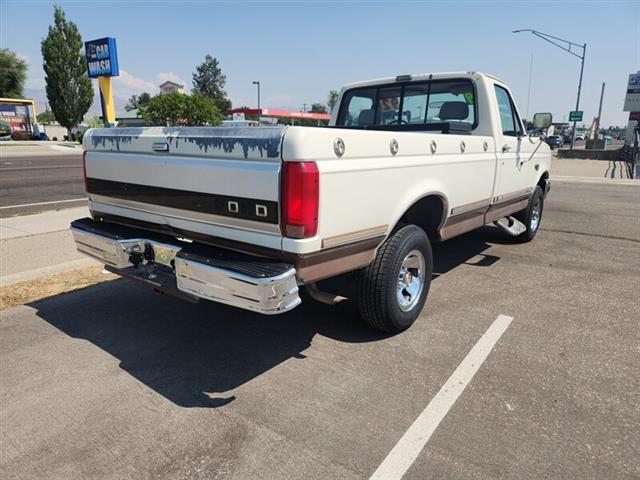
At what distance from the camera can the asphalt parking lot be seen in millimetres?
2430

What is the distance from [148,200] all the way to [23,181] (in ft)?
41.5

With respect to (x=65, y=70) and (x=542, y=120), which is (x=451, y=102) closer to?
(x=542, y=120)

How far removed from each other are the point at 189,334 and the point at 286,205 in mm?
1762

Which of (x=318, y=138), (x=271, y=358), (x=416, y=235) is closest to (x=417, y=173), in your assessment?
(x=416, y=235)

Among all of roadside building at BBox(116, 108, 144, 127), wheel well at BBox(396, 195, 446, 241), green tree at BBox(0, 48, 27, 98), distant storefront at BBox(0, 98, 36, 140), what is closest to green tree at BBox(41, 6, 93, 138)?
distant storefront at BBox(0, 98, 36, 140)

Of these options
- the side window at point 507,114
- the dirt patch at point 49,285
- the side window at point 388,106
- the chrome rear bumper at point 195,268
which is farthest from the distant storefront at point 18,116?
the side window at point 507,114

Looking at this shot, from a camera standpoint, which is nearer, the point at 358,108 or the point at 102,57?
the point at 358,108

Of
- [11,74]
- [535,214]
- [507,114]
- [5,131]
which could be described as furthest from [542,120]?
[11,74]

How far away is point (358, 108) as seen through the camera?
235 inches

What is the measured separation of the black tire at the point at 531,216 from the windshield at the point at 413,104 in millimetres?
2185

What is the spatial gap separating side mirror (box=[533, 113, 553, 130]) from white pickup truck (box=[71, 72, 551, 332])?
1.34 metres

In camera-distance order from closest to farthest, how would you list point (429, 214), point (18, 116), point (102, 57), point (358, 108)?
point (429, 214) → point (358, 108) → point (102, 57) → point (18, 116)

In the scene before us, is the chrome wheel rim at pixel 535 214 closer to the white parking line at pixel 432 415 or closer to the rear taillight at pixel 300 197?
the white parking line at pixel 432 415

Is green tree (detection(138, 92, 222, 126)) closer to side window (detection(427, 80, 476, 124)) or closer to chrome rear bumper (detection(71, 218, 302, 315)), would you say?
side window (detection(427, 80, 476, 124))
